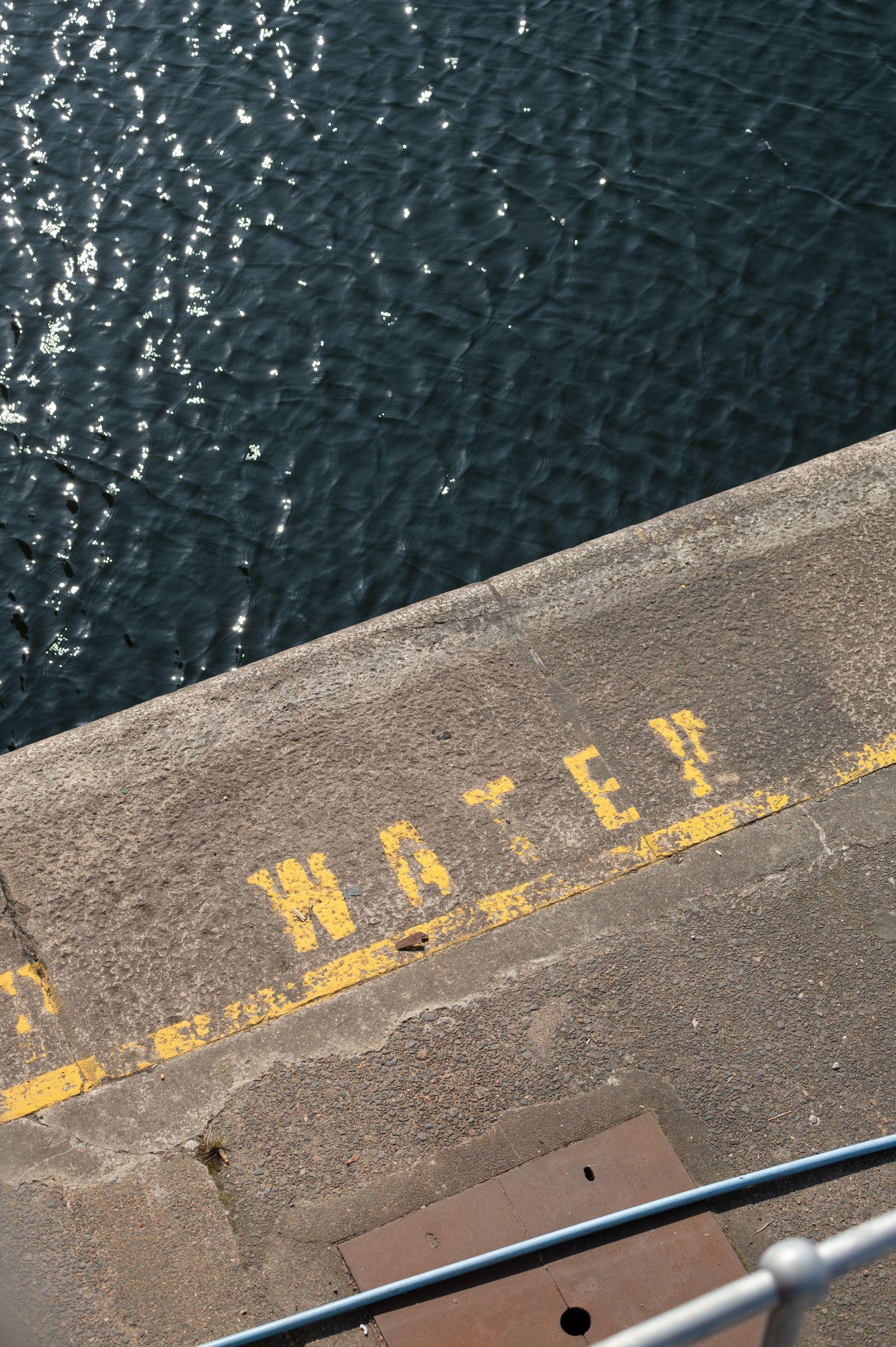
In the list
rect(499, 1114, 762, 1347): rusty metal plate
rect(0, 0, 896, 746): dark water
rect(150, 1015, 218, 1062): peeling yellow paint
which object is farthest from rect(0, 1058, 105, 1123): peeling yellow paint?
rect(0, 0, 896, 746): dark water

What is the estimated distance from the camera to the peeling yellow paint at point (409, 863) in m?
5.17

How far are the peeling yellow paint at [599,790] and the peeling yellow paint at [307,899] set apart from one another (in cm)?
117

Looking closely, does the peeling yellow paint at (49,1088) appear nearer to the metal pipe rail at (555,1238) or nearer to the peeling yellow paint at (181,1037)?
the peeling yellow paint at (181,1037)

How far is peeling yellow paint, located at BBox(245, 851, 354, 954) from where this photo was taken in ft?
16.7

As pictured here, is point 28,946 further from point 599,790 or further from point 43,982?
point 599,790

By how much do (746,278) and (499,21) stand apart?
13.5 ft

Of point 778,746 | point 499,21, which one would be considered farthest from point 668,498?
point 499,21

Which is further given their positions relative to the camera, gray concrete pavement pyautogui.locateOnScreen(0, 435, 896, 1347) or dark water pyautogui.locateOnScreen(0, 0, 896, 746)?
dark water pyautogui.locateOnScreen(0, 0, 896, 746)

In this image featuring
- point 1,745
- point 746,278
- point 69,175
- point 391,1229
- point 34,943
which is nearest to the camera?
point 391,1229

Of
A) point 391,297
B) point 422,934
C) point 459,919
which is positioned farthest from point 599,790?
point 391,297

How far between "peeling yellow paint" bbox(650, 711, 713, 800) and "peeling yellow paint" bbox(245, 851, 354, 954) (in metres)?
1.62

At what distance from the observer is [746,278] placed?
884 cm

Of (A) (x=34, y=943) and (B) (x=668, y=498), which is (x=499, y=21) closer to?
(B) (x=668, y=498)

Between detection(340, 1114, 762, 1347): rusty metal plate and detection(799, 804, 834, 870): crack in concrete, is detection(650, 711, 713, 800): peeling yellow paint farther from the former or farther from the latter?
detection(340, 1114, 762, 1347): rusty metal plate
